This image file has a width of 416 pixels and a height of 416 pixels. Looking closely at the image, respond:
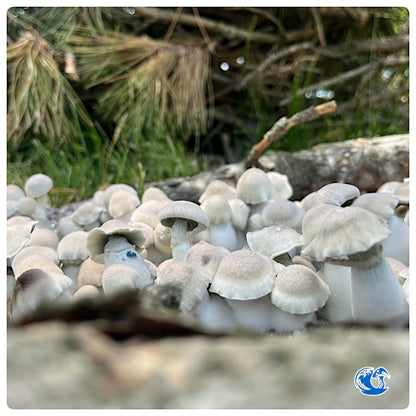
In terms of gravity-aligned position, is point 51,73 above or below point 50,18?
below

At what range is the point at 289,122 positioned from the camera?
3.99 feet

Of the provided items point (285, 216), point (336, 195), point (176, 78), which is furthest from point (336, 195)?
point (176, 78)

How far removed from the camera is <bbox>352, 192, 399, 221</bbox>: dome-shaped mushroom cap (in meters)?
0.61

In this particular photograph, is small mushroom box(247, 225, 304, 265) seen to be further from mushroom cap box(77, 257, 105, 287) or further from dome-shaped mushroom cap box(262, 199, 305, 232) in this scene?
mushroom cap box(77, 257, 105, 287)

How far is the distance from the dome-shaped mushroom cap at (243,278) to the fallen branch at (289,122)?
0.74 m

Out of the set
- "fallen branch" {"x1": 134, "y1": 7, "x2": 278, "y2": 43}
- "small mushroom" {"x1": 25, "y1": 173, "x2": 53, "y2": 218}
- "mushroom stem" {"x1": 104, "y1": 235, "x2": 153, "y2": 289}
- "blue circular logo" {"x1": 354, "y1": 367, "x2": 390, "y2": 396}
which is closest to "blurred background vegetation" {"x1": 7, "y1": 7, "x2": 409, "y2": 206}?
"fallen branch" {"x1": 134, "y1": 7, "x2": 278, "y2": 43}

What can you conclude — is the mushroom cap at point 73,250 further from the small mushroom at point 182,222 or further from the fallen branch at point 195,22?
the fallen branch at point 195,22

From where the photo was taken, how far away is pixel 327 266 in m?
0.61

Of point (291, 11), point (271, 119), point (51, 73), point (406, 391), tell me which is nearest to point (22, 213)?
point (51, 73)

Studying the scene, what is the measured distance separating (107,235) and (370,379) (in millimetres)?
457

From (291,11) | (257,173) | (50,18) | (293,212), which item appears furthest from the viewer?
(291,11)

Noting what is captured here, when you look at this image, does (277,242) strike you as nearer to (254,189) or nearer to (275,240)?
(275,240)

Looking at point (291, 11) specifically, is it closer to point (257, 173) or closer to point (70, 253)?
point (257, 173)
